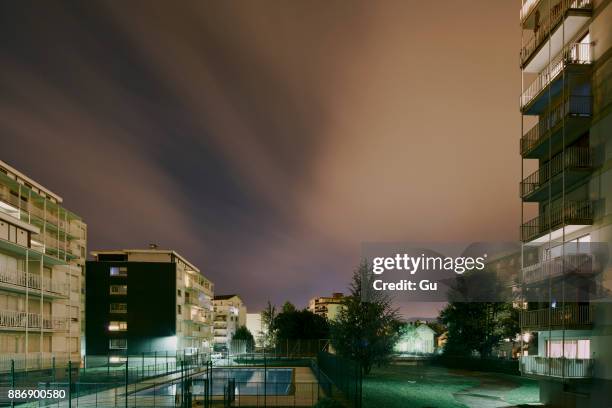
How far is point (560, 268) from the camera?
939 inches

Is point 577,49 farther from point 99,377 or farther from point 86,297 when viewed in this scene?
point 86,297

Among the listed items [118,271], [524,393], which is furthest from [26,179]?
[524,393]

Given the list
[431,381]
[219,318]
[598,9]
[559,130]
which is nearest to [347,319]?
[431,381]

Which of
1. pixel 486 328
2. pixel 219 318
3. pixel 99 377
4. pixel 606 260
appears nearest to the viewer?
pixel 606 260

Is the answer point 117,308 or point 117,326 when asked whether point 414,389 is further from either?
point 117,308

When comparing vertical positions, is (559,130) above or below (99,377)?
above

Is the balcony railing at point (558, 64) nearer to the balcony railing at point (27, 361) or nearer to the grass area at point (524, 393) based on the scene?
the grass area at point (524, 393)

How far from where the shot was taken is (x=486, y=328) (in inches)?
2133

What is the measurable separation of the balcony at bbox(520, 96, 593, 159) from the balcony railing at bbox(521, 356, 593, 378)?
8402 millimetres

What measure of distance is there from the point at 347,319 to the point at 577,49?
84.2 ft

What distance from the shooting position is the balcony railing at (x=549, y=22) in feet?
75.0

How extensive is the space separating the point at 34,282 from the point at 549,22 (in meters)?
37.1

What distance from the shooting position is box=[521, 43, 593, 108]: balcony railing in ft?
75.3

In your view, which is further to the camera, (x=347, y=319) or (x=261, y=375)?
(x=261, y=375)
